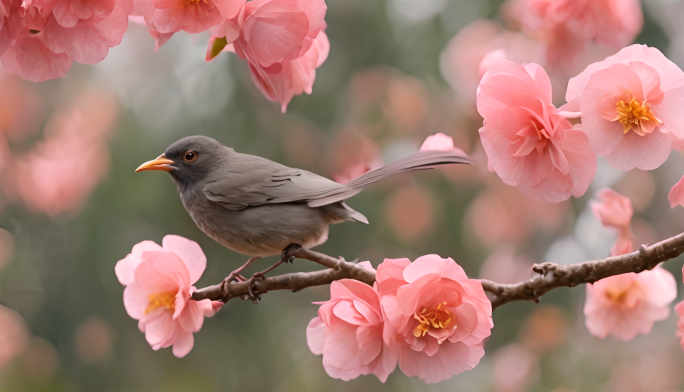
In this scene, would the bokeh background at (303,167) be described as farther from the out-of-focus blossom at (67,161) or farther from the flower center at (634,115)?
the flower center at (634,115)

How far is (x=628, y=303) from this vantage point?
1349mm

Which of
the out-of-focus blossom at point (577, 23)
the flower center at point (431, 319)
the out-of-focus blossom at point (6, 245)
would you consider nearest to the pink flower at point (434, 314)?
the flower center at point (431, 319)

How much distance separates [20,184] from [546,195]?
2487 millimetres

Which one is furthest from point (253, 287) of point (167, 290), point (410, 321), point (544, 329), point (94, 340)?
point (544, 329)

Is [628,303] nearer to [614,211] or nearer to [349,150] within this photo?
[614,211]

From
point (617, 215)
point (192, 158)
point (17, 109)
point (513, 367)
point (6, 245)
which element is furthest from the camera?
point (513, 367)

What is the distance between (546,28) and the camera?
1835 mm

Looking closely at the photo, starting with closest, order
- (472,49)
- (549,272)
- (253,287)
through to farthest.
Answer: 1. (549,272)
2. (253,287)
3. (472,49)

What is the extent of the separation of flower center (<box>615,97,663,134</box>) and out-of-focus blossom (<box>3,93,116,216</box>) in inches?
89.4

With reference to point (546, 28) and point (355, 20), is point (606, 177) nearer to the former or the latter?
point (546, 28)

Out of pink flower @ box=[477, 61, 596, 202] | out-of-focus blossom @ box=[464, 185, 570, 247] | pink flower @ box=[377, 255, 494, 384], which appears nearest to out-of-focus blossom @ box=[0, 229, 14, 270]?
out-of-focus blossom @ box=[464, 185, 570, 247]

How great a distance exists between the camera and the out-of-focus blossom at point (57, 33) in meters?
0.75

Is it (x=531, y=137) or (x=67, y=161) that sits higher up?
(x=531, y=137)

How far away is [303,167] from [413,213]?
0.60 metres
